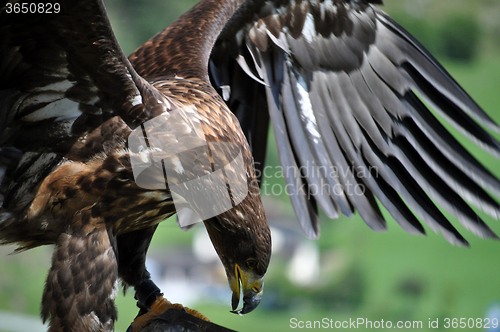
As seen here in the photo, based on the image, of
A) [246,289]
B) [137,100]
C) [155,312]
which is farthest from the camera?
[155,312]

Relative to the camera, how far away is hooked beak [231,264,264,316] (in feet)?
5.33

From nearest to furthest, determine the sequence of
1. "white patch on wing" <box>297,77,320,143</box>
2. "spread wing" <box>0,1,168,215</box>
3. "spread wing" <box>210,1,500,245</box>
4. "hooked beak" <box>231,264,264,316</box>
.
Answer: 1. "spread wing" <box>0,1,168,215</box>
2. "hooked beak" <box>231,264,264,316</box>
3. "spread wing" <box>210,1,500,245</box>
4. "white patch on wing" <box>297,77,320,143</box>

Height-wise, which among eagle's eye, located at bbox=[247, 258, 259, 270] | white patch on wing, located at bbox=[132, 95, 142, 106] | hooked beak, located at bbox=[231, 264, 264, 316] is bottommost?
hooked beak, located at bbox=[231, 264, 264, 316]

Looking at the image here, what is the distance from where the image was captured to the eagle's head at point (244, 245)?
1535 mm

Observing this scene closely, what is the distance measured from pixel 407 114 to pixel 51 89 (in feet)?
5.03

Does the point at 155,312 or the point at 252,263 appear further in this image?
the point at 155,312

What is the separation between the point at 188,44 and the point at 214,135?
2.34 feet

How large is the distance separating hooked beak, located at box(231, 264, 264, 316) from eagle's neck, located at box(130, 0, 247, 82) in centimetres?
75

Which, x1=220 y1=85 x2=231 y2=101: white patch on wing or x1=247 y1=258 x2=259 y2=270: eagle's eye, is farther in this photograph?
x1=220 y1=85 x2=231 y2=101: white patch on wing

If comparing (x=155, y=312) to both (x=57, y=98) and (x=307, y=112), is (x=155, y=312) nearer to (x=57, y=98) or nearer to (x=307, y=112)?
(x=57, y=98)

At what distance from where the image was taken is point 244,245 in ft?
5.13

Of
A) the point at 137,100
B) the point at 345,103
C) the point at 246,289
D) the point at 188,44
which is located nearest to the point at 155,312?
the point at 246,289

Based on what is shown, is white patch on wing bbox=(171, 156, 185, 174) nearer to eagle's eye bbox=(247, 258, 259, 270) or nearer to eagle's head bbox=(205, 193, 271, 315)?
eagle's head bbox=(205, 193, 271, 315)

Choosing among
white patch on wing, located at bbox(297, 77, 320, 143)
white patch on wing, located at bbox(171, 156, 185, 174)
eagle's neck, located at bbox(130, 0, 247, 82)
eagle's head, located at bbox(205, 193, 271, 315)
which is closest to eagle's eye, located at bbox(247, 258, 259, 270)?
eagle's head, located at bbox(205, 193, 271, 315)
